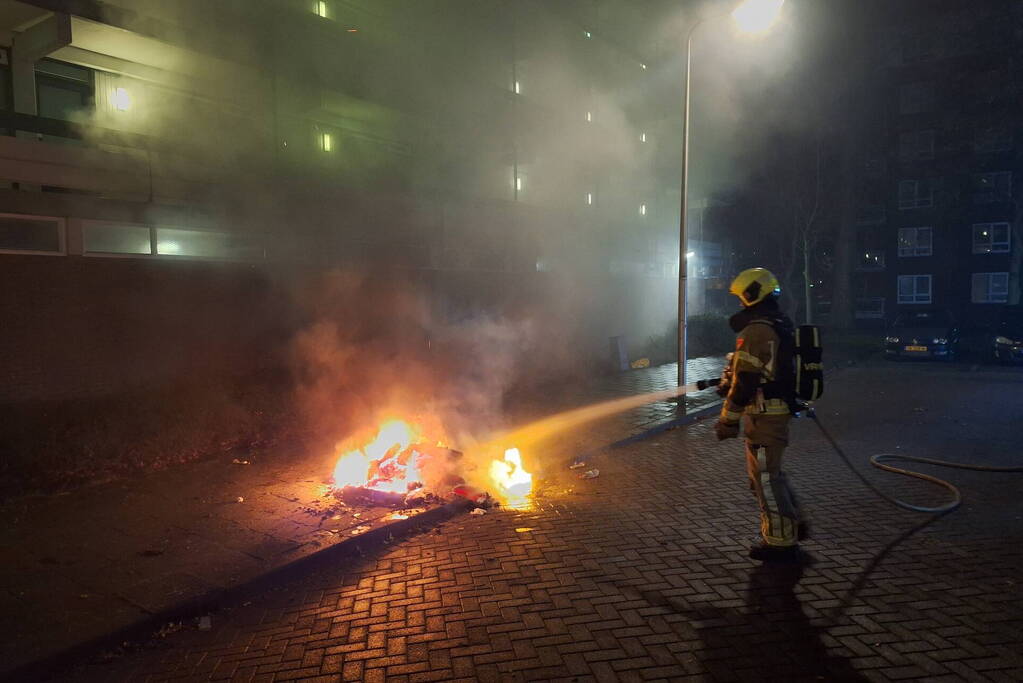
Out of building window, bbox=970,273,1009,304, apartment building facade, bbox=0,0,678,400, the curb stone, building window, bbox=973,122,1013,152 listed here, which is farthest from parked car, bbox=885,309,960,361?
building window, bbox=973,122,1013,152

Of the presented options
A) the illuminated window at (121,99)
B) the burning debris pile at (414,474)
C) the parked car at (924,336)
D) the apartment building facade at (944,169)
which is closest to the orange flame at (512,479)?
the burning debris pile at (414,474)

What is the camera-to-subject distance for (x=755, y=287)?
399cm

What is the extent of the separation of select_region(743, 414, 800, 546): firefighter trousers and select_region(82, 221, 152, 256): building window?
7.63m

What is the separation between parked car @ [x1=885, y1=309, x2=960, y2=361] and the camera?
1592cm

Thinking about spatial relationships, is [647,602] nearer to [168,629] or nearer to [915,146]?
[168,629]

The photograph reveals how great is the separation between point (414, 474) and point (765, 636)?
3.23 meters

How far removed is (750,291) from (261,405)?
19.4 ft

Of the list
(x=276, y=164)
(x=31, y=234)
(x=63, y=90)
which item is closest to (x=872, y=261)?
(x=276, y=164)

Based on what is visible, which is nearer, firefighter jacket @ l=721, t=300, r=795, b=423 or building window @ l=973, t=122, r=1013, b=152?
firefighter jacket @ l=721, t=300, r=795, b=423

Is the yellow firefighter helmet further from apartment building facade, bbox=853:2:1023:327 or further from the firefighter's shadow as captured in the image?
apartment building facade, bbox=853:2:1023:327

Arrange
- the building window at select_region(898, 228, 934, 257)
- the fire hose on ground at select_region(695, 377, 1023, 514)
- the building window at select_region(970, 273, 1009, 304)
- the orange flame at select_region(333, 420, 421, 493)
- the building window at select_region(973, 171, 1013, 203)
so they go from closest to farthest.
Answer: the fire hose on ground at select_region(695, 377, 1023, 514)
the orange flame at select_region(333, 420, 421, 493)
the building window at select_region(973, 171, 1013, 203)
the building window at select_region(970, 273, 1009, 304)
the building window at select_region(898, 228, 934, 257)

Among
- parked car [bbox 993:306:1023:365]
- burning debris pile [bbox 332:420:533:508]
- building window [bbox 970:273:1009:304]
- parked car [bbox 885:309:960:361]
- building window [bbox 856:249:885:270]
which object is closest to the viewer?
burning debris pile [bbox 332:420:533:508]

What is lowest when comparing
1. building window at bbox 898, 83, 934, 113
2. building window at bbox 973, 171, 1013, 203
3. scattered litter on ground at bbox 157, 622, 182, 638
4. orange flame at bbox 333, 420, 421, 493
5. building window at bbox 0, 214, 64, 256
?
scattered litter on ground at bbox 157, 622, 182, 638

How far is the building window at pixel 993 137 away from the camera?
30.0 meters
